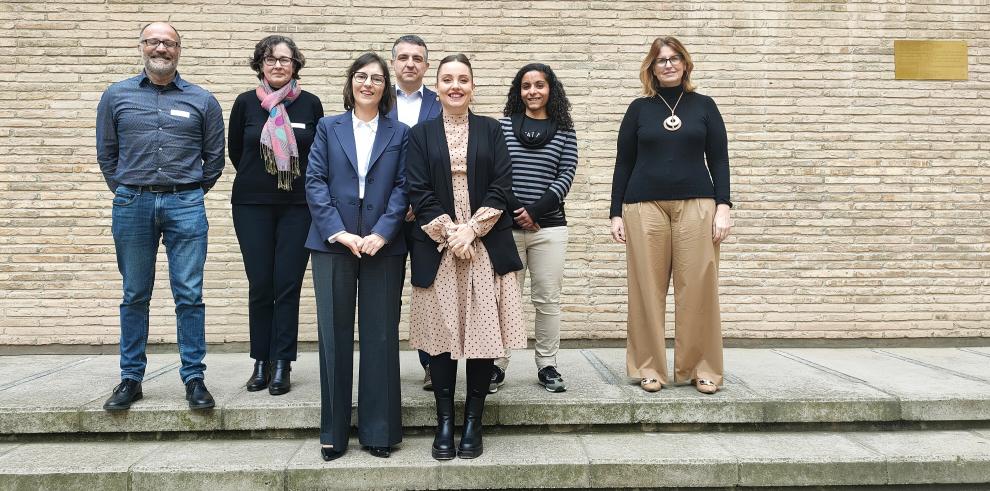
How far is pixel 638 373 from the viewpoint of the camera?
3992mm

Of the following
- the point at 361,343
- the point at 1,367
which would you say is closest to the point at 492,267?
the point at 361,343

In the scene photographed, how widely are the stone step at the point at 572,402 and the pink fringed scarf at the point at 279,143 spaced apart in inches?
53.0

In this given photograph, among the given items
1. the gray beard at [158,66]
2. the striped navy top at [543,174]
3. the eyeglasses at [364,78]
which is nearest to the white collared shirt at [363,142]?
the eyeglasses at [364,78]

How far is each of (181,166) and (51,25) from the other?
123 inches

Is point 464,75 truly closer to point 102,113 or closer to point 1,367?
point 102,113

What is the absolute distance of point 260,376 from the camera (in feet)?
12.9

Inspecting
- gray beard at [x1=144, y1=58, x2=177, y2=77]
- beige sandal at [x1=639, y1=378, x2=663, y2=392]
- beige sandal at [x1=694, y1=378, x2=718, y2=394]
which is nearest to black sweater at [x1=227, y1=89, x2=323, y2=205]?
gray beard at [x1=144, y1=58, x2=177, y2=77]

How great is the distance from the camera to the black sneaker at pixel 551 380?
12.6ft

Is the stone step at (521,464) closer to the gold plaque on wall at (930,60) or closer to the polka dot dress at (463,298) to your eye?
the polka dot dress at (463,298)

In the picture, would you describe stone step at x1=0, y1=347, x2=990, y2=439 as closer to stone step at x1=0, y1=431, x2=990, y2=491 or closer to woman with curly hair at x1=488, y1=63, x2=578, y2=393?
stone step at x1=0, y1=431, x2=990, y2=491

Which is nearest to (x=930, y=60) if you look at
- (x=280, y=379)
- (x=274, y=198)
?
(x=274, y=198)

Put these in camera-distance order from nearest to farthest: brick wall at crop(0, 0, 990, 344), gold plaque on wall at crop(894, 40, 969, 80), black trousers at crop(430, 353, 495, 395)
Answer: black trousers at crop(430, 353, 495, 395) → brick wall at crop(0, 0, 990, 344) → gold plaque on wall at crop(894, 40, 969, 80)

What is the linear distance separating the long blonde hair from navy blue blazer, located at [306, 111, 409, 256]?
1.73 m

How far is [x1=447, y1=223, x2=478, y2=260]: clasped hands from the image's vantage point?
311 centimetres
